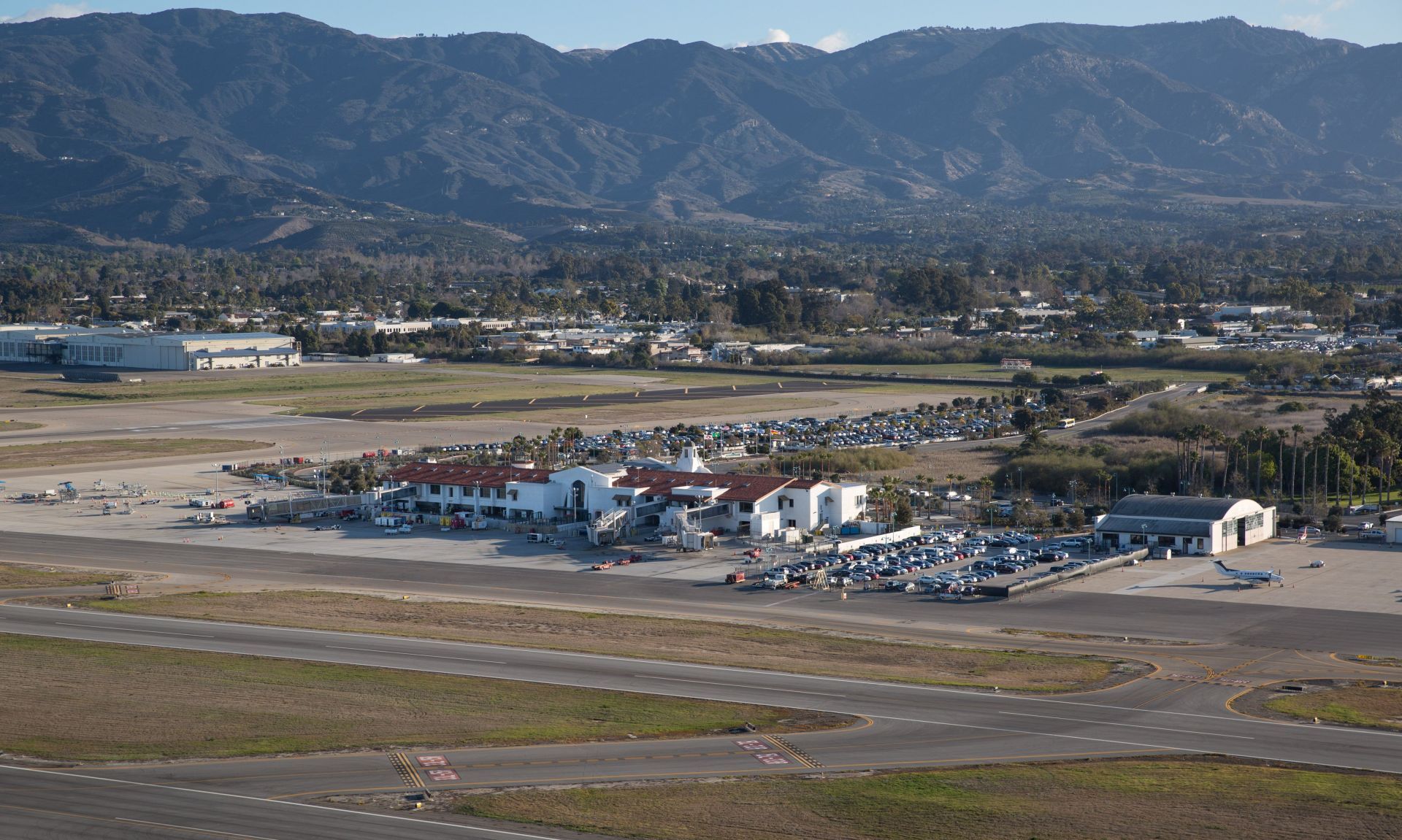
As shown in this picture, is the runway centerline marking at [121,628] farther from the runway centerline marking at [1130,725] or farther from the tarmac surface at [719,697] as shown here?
the runway centerline marking at [1130,725]

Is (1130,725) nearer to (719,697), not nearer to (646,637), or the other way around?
(719,697)

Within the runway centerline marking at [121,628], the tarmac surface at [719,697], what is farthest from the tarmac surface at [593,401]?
the runway centerline marking at [121,628]

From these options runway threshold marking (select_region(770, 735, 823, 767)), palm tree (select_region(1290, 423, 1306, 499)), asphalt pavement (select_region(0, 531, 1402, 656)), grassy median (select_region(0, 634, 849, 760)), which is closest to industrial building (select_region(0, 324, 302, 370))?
asphalt pavement (select_region(0, 531, 1402, 656))

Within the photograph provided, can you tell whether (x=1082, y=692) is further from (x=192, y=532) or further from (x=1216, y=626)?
(x=192, y=532)

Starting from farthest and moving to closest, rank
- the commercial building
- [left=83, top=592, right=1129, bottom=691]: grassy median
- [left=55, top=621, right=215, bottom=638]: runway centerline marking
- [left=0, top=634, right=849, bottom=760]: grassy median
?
the commercial building < [left=55, top=621, right=215, bottom=638]: runway centerline marking < [left=83, top=592, right=1129, bottom=691]: grassy median < [left=0, top=634, right=849, bottom=760]: grassy median

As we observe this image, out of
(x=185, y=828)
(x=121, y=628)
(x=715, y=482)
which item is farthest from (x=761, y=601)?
(x=185, y=828)

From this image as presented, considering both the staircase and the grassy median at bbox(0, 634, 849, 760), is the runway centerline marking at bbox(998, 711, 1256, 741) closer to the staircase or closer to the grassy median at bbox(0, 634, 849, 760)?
→ the grassy median at bbox(0, 634, 849, 760)

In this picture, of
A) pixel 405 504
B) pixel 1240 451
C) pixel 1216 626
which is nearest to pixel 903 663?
pixel 1216 626
